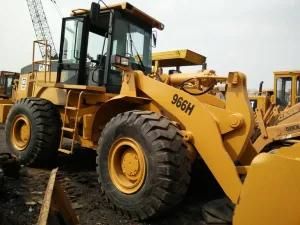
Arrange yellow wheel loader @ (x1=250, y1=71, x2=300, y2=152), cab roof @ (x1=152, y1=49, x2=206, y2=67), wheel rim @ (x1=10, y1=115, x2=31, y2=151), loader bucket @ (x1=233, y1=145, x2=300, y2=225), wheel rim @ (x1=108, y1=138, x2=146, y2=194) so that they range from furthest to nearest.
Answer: cab roof @ (x1=152, y1=49, x2=206, y2=67) < wheel rim @ (x1=10, y1=115, x2=31, y2=151) < yellow wheel loader @ (x1=250, y1=71, x2=300, y2=152) < wheel rim @ (x1=108, y1=138, x2=146, y2=194) < loader bucket @ (x1=233, y1=145, x2=300, y2=225)

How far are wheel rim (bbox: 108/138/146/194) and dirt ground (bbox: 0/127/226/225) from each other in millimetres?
337

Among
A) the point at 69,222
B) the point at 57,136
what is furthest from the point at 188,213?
the point at 57,136

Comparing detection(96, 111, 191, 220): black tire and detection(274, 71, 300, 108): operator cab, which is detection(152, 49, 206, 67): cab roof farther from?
detection(96, 111, 191, 220): black tire

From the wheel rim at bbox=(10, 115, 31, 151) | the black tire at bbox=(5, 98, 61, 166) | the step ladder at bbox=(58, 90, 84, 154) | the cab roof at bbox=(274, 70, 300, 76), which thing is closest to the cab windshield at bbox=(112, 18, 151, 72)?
the step ladder at bbox=(58, 90, 84, 154)

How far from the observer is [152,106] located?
5.02 m

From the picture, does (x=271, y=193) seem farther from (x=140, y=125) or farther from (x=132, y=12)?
(x=132, y=12)

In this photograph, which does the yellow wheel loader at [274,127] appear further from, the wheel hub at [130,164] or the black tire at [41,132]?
the black tire at [41,132]

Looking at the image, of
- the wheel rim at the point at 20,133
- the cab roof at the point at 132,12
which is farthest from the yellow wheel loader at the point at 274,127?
the wheel rim at the point at 20,133

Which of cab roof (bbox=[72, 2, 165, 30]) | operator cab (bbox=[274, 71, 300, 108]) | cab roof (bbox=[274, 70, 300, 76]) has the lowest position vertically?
operator cab (bbox=[274, 71, 300, 108])

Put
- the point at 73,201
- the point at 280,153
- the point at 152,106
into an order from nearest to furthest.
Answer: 1. the point at 280,153
2. the point at 73,201
3. the point at 152,106

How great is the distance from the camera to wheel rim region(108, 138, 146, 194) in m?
4.29

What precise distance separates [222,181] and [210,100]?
205cm

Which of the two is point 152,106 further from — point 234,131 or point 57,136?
point 57,136

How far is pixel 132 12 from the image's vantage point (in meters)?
6.27
